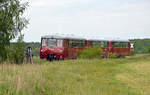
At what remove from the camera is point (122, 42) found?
39281mm

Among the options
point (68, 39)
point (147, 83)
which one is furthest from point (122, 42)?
point (147, 83)

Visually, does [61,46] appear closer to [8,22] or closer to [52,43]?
[52,43]

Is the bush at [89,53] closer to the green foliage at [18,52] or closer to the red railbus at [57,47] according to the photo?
the red railbus at [57,47]

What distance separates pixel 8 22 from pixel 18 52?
261 cm

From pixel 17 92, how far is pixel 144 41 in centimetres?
10047

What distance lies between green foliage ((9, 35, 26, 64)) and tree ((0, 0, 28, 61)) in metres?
0.55

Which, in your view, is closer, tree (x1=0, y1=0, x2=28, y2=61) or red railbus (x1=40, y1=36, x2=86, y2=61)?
tree (x1=0, y1=0, x2=28, y2=61)

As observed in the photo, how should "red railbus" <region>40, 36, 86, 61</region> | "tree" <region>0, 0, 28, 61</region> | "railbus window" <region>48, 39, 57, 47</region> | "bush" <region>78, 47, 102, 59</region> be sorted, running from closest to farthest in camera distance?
"tree" <region>0, 0, 28, 61</region>, "red railbus" <region>40, 36, 86, 61</region>, "railbus window" <region>48, 39, 57, 47</region>, "bush" <region>78, 47, 102, 59</region>

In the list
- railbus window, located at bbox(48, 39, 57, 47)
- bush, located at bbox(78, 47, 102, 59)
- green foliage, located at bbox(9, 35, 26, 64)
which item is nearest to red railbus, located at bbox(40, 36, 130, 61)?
railbus window, located at bbox(48, 39, 57, 47)

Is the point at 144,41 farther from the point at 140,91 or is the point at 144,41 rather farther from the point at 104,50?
the point at 140,91

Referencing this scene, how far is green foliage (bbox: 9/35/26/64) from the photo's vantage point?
2381 centimetres

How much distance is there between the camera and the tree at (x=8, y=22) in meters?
23.1

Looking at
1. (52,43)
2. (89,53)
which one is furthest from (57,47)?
(89,53)

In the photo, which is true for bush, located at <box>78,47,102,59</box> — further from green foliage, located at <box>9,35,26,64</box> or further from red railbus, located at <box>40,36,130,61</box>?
green foliage, located at <box>9,35,26,64</box>
